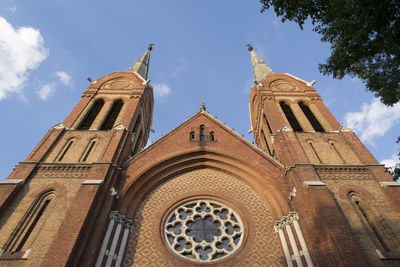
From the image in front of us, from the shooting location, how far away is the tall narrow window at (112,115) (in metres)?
16.8

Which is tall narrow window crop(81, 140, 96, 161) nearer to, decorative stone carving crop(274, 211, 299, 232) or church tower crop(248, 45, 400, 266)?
decorative stone carving crop(274, 211, 299, 232)

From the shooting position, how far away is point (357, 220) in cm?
1059

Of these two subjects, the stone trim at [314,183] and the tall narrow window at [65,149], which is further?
the tall narrow window at [65,149]

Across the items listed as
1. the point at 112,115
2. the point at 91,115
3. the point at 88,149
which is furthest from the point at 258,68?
the point at 88,149

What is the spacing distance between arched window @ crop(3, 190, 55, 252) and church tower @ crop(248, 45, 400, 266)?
33.0ft

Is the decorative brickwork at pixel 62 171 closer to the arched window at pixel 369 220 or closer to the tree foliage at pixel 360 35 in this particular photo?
the tree foliage at pixel 360 35

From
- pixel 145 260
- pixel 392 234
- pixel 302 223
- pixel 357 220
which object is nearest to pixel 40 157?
pixel 145 260

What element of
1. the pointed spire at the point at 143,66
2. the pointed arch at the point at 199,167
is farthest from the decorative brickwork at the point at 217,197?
the pointed spire at the point at 143,66

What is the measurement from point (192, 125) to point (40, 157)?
8.14 m

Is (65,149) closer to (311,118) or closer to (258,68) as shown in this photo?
(311,118)

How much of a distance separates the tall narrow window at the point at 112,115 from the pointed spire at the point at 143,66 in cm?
632

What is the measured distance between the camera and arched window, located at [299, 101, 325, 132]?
16822mm

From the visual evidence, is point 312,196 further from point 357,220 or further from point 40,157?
point 40,157

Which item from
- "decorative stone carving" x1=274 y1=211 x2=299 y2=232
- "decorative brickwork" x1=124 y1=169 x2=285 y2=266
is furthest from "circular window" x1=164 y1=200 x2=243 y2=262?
"decorative stone carving" x1=274 y1=211 x2=299 y2=232
